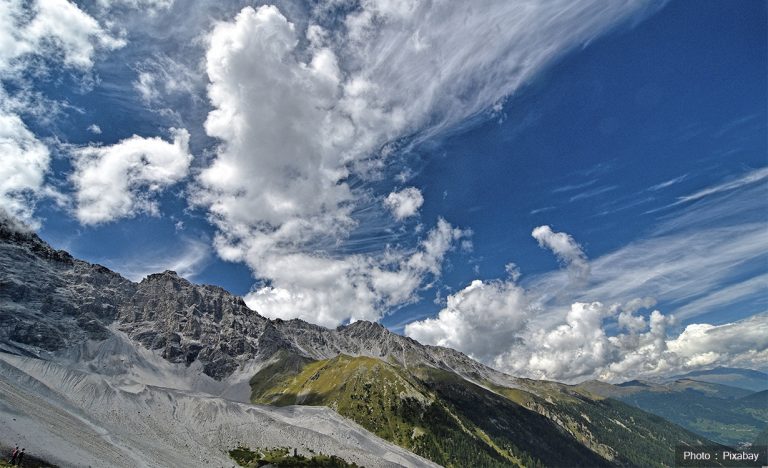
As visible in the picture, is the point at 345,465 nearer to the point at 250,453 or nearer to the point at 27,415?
the point at 250,453

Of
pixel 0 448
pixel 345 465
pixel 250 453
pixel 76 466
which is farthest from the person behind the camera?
pixel 345 465

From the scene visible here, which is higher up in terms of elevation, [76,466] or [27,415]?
[27,415]

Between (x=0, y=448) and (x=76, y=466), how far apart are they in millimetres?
15725

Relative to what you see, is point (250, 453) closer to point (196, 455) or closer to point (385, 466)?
point (196, 455)

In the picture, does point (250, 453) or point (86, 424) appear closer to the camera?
point (86, 424)

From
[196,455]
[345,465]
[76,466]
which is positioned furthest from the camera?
[345,465]

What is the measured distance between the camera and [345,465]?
7338 inches

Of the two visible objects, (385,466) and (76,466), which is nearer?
(76,466)

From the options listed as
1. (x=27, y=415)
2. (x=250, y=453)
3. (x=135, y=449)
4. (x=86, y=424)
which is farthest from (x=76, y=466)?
(x=250, y=453)

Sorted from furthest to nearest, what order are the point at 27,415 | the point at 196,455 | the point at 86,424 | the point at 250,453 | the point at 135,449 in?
1. the point at 250,453
2. the point at 196,455
3. the point at 86,424
4. the point at 135,449
5. the point at 27,415

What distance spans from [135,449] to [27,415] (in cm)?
3444

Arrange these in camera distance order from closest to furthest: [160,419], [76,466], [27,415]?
[76,466] < [27,415] < [160,419]

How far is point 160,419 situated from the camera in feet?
654

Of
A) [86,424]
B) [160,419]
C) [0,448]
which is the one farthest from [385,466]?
[0,448]
